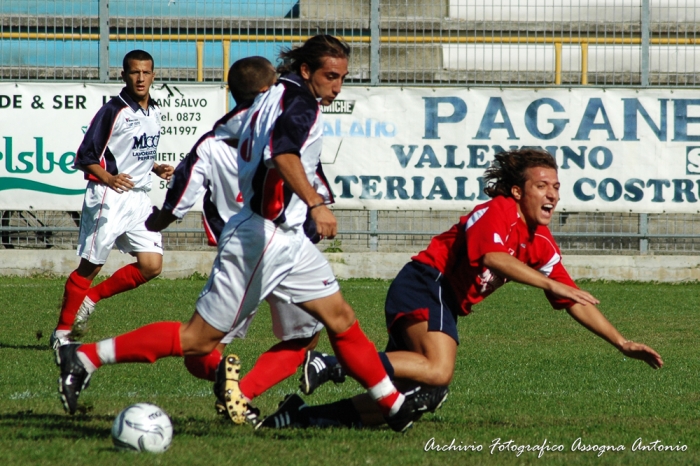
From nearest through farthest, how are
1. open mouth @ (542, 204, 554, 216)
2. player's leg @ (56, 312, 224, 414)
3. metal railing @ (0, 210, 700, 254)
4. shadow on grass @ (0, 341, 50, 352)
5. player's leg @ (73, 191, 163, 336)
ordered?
player's leg @ (56, 312, 224, 414) < open mouth @ (542, 204, 554, 216) < shadow on grass @ (0, 341, 50, 352) < player's leg @ (73, 191, 163, 336) < metal railing @ (0, 210, 700, 254)

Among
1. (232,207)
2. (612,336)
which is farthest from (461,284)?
(232,207)

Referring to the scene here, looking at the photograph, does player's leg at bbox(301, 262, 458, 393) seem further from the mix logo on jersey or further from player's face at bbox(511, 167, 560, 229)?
the mix logo on jersey

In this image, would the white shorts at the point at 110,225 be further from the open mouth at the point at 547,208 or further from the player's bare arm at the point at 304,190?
the player's bare arm at the point at 304,190

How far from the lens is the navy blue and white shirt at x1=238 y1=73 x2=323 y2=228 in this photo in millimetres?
4242

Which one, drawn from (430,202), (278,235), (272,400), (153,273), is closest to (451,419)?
(272,400)

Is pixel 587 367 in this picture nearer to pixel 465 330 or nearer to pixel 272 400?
pixel 465 330

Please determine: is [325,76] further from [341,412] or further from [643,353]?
[643,353]

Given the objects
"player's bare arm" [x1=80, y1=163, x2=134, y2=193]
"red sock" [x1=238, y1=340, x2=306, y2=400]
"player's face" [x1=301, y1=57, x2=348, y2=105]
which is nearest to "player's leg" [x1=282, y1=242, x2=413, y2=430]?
"red sock" [x1=238, y1=340, x2=306, y2=400]

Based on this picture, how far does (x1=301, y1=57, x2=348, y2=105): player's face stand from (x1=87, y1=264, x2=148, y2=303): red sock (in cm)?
410

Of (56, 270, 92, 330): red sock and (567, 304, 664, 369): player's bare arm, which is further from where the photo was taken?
(56, 270, 92, 330): red sock

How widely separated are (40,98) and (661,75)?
8.69 metres

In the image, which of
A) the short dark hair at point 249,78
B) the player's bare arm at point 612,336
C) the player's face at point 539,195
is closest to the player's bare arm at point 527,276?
the player's face at point 539,195

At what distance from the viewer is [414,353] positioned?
5082mm

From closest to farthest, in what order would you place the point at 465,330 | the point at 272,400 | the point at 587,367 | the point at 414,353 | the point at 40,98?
1. the point at 414,353
2. the point at 272,400
3. the point at 587,367
4. the point at 465,330
5. the point at 40,98
